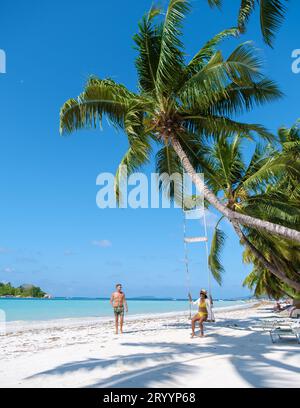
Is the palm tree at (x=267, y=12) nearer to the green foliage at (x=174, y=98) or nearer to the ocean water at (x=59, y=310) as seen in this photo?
the green foliage at (x=174, y=98)

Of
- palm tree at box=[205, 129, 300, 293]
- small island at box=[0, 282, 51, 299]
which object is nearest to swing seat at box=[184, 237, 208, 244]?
palm tree at box=[205, 129, 300, 293]

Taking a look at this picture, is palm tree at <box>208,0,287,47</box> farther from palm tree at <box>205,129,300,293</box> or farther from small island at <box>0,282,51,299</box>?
small island at <box>0,282,51,299</box>

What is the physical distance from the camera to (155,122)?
9117 millimetres

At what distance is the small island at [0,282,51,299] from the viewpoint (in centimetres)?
9479

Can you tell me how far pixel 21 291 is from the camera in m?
98.9

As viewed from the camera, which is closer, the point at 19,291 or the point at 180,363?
the point at 180,363

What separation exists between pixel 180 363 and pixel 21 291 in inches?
3943

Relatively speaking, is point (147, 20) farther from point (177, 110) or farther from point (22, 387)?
point (22, 387)

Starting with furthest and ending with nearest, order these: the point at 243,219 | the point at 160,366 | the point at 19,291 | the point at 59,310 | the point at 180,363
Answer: the point at 19,291
the point at 59,310
the point at 243,219
the point at 180,363
the point at 160,366

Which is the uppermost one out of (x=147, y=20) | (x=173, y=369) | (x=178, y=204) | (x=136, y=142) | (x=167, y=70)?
(x=147, y=20)

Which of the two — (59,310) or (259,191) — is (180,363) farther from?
(59,310)

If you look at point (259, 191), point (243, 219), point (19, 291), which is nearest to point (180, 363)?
point (243, 219)

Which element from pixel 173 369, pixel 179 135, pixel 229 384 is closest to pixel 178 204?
pixel 179 135
